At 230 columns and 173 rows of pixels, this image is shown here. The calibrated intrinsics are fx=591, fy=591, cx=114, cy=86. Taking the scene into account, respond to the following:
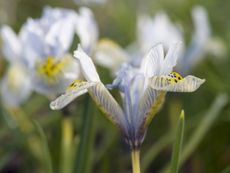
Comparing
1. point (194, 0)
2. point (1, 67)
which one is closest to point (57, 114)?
point (1, 67)

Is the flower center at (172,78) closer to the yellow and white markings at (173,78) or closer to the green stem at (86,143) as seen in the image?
the yellow and white markings at (173,78)

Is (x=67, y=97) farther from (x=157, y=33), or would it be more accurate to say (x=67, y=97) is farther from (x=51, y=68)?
(x=157, y=33)

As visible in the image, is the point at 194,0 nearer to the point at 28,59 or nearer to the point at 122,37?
the point at 122,37

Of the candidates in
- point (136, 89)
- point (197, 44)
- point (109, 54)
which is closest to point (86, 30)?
point (136, 89)

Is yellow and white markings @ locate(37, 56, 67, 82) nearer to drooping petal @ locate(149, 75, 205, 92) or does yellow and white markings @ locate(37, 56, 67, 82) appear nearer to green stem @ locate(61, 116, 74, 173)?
green stem @ locate(61, 116, 74, 173)

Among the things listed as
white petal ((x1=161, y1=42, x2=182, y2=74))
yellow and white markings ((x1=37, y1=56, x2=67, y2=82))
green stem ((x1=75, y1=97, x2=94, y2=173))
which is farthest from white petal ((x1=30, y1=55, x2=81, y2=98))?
white petal ((x1=161, y1=42, x2=182, y2=74))
